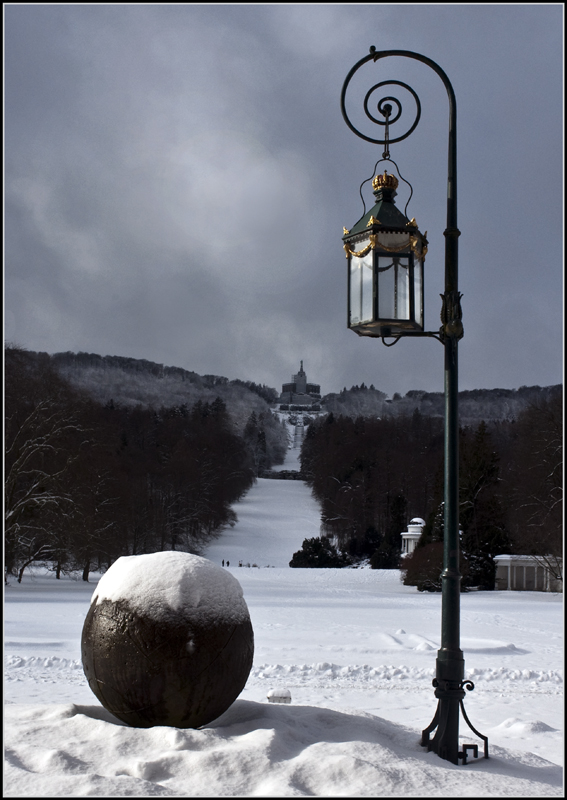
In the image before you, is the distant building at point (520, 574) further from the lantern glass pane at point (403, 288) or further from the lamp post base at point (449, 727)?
the lantern glass pane at point (403, 288)

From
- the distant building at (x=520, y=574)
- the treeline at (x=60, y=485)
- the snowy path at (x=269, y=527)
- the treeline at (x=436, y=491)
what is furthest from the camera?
the snowy path at (x=269, y=527)

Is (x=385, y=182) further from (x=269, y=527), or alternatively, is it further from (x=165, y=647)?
(x=269, y=527)

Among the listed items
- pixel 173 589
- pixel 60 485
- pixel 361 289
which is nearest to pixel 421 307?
pixel 361 289

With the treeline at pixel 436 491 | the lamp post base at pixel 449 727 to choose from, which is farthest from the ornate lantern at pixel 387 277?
the treeline at pixel 436 491

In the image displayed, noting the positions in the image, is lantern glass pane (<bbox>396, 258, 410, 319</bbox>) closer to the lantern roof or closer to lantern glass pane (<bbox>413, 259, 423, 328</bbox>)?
lantern glass pane (<bbox>413, 259, 423, 328</bbox>)

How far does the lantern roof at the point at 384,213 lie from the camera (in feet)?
21.0

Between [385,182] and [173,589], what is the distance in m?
4.07

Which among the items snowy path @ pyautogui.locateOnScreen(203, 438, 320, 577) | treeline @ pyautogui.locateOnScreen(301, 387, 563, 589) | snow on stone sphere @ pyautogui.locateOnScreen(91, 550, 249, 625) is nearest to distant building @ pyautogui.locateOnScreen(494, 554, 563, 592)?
treeline @ pyautogui.locateOnScreen(301, 387, 563, 589)

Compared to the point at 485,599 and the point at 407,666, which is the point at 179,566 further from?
the point at 485,599

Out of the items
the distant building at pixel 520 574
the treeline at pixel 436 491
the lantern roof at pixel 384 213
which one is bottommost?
the distant building at pixel 520 574

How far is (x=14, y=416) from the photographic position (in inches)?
1163

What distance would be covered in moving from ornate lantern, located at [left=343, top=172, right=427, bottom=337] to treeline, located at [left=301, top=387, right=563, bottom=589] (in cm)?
2683

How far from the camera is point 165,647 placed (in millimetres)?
5926

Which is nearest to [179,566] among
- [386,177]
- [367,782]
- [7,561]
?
[367,782]
